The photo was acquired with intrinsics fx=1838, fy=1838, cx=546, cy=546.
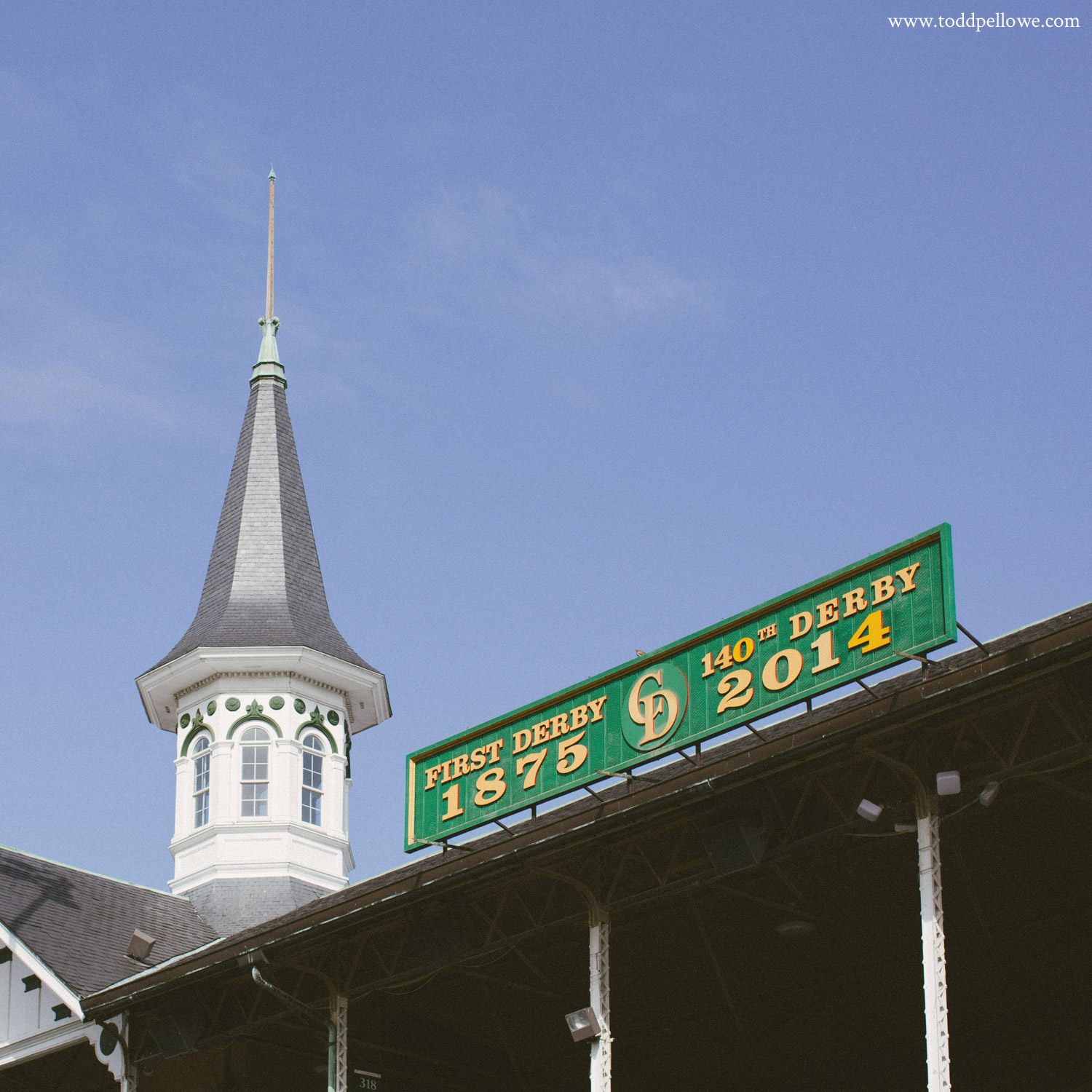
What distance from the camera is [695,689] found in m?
19.3

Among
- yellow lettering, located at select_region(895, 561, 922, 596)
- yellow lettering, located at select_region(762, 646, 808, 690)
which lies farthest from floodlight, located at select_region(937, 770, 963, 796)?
yellow lettering, located at select_region(762, 646, 808, 690)

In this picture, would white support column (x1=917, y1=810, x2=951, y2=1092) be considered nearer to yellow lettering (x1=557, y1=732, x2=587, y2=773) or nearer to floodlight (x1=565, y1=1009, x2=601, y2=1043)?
floodlight (x1=565, y1=1009, x2=601, y2=1043)

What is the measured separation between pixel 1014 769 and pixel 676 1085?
1186 cm

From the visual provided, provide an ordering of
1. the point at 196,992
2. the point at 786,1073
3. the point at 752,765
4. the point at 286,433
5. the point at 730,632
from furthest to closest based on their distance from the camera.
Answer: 1. the point at 286,433
2. the point at 786,1073
3. the point at 196,992
4. the point at 730,632
5. the point at 752,765

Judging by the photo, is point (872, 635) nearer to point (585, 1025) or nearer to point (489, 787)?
point (585, 1025)

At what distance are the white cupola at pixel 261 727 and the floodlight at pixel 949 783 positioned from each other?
18.0 m

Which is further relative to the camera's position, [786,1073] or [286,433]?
[286,433]

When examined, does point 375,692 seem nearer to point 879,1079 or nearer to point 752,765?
point 879,1079

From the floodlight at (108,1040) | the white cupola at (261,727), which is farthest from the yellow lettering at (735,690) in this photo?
the white cupola at (261,727)

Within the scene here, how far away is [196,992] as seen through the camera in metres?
23.2

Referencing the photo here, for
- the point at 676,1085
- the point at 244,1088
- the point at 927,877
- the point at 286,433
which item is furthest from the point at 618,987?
the point at 286,433

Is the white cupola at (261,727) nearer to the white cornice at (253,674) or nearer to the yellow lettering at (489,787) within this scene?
the white cornice at (253,674)

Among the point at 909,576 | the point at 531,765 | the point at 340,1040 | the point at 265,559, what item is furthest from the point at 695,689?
the point at 265,559

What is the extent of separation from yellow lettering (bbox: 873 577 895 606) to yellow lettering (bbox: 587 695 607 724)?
12.0 ft
